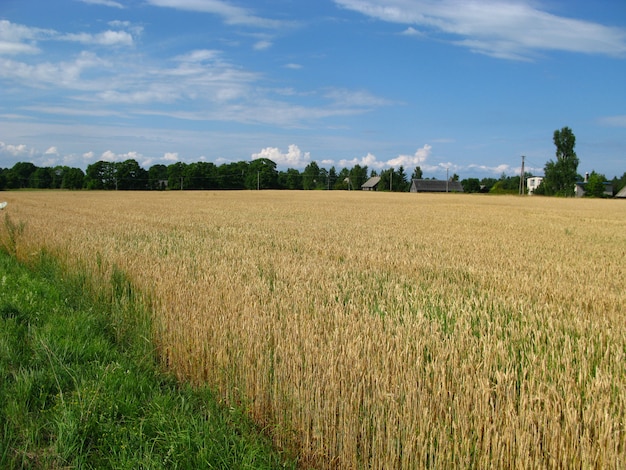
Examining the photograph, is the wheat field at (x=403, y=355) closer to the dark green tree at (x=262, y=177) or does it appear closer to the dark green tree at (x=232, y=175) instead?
the dark green tree at (x=262, y=177)

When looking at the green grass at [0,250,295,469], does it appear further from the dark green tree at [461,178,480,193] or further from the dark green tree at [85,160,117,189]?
the dark green tree at [461,178,480,193]

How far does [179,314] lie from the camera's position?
4.79 m

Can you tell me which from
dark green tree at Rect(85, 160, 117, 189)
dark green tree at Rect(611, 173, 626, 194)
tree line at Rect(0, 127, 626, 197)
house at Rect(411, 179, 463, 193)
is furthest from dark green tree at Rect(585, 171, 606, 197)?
dark green tree at Rect(85, 160, 117, 189)

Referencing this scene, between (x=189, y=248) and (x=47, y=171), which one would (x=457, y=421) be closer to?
(x=189, y=248)

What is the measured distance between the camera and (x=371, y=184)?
131500 mm

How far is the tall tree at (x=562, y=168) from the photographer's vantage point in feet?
327

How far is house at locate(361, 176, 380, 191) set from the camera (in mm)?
129700

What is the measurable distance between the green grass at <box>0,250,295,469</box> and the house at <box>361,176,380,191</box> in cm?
12554

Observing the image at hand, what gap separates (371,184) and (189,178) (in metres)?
54.1

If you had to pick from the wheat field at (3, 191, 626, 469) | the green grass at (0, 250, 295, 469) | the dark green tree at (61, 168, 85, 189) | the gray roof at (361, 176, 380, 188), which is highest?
the gray roof at (361, 176, 380, 188)

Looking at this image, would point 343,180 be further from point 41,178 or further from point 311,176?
point 41,178

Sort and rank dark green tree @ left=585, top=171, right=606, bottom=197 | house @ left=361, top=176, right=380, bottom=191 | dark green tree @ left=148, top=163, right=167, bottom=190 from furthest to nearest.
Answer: house @ left=361, top=176, right=380, bottom=191 → dark green tree @ left=148, top=163, right=167, bottom=190 → dark green tree @ left=585, top=171, right=606, bottom=197

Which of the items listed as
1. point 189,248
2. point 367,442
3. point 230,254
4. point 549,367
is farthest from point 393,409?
point 189,248

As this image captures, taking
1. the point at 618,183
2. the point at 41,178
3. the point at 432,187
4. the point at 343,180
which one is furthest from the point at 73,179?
the point at 618,183
